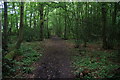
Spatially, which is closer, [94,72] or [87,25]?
[94,72]

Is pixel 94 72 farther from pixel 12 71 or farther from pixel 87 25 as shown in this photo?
pixel 87 25

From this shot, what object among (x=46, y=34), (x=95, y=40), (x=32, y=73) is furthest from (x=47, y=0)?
(x=46, y=34)

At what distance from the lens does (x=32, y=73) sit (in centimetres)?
613

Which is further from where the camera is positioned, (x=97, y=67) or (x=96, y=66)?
(x=96, y=66)

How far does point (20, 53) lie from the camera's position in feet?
31.4

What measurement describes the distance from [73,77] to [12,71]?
3.36m

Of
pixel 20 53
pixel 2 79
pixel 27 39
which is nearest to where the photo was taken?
pixel 2 79

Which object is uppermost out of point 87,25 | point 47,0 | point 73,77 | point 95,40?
point 47,0

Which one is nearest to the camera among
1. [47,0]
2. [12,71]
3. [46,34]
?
[12,71]

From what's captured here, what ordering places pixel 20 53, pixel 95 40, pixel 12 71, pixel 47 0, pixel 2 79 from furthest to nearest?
pixel 95 40 < pixel 47 0 < pixel 20 53 < pixel 12 71 < pixel 2 79

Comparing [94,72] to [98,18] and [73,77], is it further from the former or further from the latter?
[98,18]

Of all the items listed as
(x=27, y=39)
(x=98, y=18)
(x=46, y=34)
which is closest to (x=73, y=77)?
(x=98, y=18)

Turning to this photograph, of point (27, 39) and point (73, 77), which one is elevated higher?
point (27, 39)

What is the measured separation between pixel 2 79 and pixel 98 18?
42.6ft
